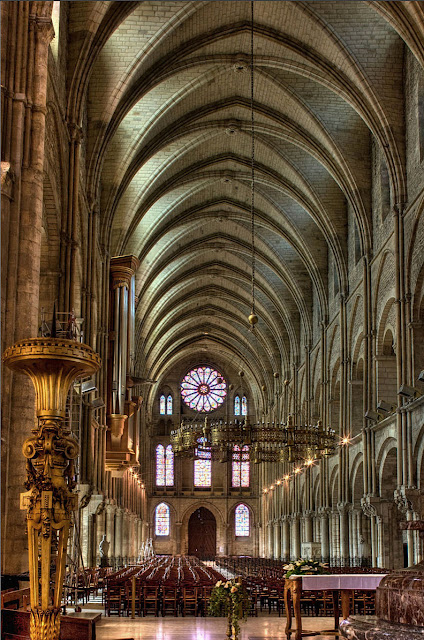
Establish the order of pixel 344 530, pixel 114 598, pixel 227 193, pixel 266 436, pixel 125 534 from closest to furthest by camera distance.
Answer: pixel 114 598
pixel 266 436
pixel 344 530
pixel 227 193
pixel 125 534

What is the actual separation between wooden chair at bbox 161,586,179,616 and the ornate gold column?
32.7ft

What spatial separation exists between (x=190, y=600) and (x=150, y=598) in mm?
842

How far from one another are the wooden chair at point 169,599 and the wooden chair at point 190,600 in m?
0.19

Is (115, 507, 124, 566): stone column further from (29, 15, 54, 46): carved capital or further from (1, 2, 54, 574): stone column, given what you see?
(29, 15, 54, 46): carved capital

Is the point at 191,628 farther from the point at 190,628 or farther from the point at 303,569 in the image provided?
the point at 303,569

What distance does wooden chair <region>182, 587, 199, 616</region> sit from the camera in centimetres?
1763

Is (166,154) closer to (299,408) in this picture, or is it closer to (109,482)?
(109,482)

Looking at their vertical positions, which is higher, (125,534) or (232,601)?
(232,601)

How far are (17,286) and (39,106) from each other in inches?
124

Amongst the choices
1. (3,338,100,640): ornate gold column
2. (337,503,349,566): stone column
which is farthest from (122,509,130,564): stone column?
(3,338,100,640): ornate gold column

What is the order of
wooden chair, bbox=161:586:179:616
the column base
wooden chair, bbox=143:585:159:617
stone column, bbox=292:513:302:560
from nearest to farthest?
1. the column base
2. wooden chair, bbox=161:586:179:616
3. wooden chair, bbox=143:585:159:617
4. stone column, bbox=292:513:302:560

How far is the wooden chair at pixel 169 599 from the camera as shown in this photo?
17.7m

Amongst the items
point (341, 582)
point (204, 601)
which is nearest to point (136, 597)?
point (204, 601)

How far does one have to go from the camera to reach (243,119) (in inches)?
1307
